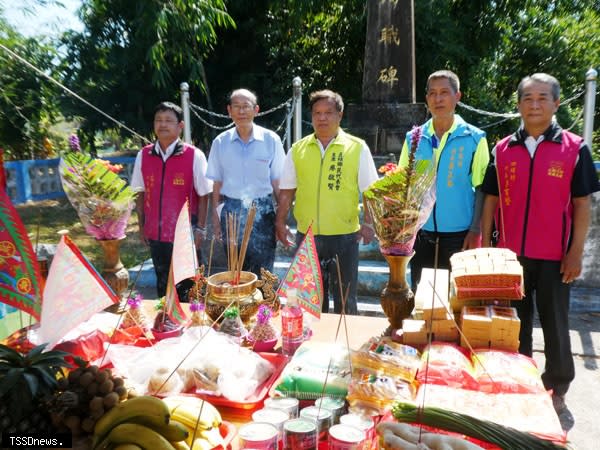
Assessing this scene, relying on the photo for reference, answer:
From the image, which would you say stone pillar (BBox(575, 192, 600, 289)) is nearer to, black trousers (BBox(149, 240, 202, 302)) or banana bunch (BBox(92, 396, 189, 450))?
black trousers (BBox(149, 240, 202, 302))

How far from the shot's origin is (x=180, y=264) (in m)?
1.97

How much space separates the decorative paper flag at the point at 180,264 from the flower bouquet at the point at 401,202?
2.60 ft

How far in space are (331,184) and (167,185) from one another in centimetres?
112

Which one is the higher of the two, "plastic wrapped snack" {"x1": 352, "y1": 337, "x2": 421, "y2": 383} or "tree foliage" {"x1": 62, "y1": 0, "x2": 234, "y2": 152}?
"tree foliage" {"x1": 62, "y1": 0, "x2": 234, "y2": 152}

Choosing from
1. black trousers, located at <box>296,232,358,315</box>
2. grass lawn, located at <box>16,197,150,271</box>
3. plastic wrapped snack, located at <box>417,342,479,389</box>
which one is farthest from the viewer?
grass lawn, located at <box>16,197,150,271</box>

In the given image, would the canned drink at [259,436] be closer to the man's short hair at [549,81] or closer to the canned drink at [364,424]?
the canned drink at [364,424]

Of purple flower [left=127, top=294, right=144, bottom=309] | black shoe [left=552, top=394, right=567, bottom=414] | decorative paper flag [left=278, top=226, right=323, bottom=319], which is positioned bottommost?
black shoe [left=552, top=394, right=567, bottom=414]

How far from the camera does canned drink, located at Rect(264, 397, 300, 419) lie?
4.40ft

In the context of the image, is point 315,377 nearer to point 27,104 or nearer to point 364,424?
point 364,424

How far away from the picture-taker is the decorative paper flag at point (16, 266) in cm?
159

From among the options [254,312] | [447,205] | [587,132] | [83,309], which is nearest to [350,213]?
[447,205]

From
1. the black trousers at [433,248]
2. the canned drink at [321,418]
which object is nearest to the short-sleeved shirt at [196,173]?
the black trousers at [433,248]

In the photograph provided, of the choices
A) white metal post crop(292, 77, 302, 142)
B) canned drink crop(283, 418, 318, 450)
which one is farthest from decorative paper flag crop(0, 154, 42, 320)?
white metal post crop(292, 77, 302, 142)

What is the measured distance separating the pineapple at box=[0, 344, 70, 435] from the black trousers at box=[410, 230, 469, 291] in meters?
2.07
